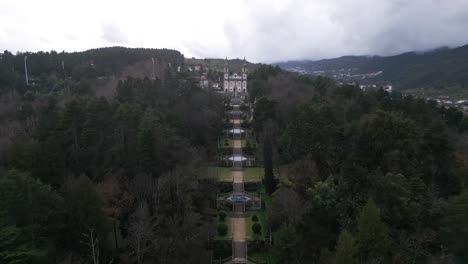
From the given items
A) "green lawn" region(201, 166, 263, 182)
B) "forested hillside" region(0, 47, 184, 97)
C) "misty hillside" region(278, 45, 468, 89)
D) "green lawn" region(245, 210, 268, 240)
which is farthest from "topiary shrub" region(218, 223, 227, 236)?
"misty hillside" region(278, 45, 468, 89)

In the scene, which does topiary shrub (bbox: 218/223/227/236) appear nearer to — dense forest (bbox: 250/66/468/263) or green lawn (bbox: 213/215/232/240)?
green lawn (bbox: 213/215/232/240)

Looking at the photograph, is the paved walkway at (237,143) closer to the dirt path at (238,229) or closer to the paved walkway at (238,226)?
the paved walkway at (238,226)

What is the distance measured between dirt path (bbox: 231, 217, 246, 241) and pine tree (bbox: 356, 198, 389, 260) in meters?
9.57

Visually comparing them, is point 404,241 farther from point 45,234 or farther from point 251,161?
point 251,161

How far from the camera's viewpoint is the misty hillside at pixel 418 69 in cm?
6225

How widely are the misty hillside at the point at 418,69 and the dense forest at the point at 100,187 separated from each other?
48.5 m

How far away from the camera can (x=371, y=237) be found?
14883 mm

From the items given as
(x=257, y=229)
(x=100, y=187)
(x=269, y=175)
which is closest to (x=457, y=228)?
(x=257, y=229)

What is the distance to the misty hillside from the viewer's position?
62.2 meters

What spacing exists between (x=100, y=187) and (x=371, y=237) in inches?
585

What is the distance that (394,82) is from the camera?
71875 millimetres

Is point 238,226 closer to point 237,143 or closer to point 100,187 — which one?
point 100,187

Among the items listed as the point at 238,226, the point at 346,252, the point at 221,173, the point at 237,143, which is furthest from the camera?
the point at 237,143

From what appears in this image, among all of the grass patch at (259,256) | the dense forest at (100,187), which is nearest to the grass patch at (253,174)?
the dense forest at (100,187)
